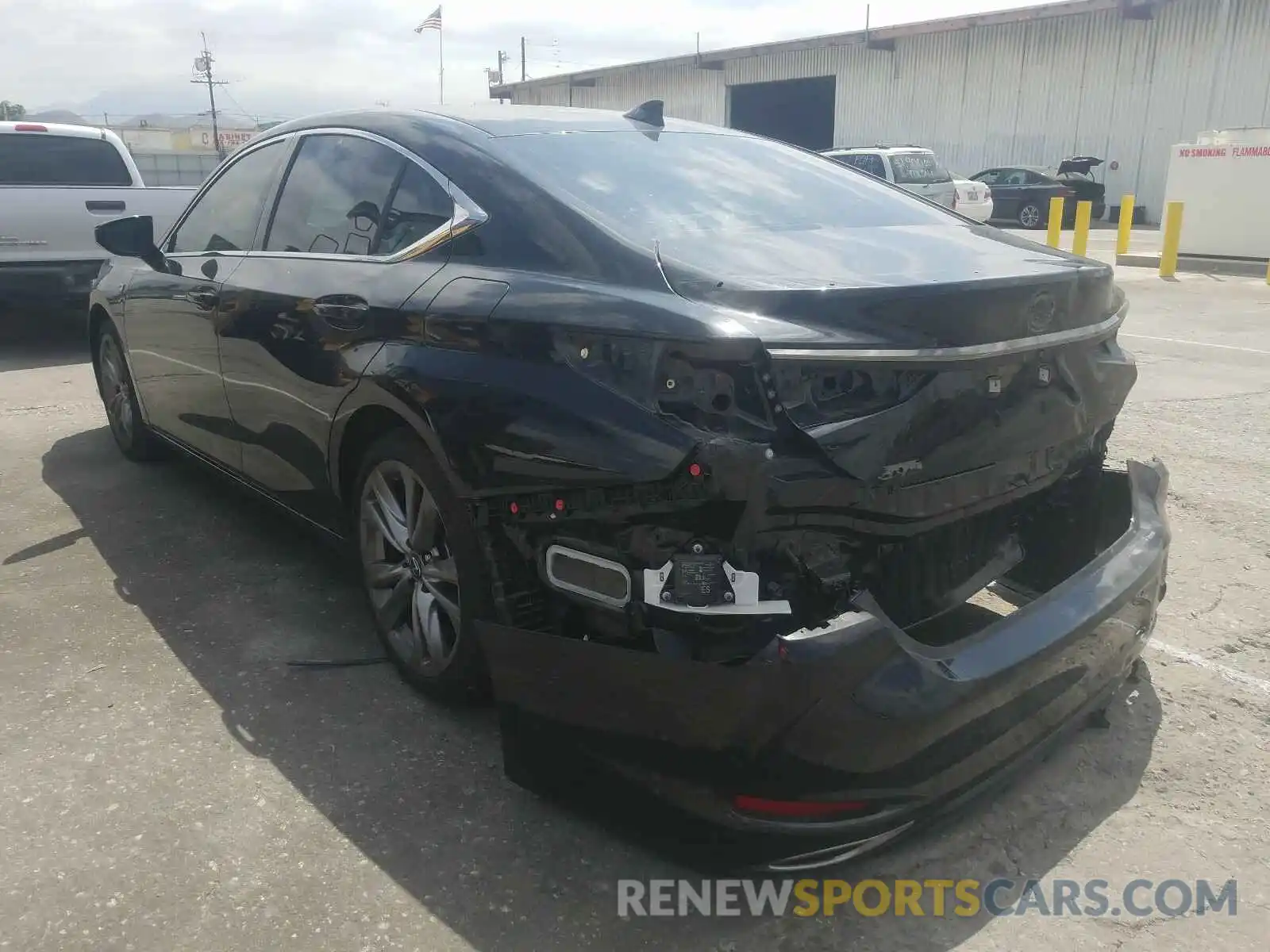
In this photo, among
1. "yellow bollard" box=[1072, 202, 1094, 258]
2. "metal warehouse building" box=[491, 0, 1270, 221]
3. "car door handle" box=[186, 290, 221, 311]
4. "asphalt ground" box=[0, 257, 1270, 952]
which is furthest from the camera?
"metal warehouse building" box=[491, 0, 1270, 221]

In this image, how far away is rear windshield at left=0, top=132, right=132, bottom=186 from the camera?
9062mm

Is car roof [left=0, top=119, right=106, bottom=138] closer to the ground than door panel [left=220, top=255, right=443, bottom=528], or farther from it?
farther from it

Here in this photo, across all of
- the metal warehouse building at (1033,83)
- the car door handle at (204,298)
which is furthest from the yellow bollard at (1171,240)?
the car door handle at (204,298)

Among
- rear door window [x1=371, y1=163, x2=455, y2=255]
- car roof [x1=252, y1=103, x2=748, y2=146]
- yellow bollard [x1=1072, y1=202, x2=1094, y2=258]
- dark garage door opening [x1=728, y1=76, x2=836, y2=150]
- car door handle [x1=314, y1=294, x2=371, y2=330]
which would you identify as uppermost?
dark garage door opening [x1=728, y1=76, x2=836, y2=150]

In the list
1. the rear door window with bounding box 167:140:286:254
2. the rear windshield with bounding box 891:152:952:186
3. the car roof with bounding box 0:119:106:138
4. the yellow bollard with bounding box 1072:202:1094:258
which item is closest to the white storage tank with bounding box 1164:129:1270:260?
the yellow bollard with bounding box 1072:202:1094:258

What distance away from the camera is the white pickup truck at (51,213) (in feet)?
27.9

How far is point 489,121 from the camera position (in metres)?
3.17

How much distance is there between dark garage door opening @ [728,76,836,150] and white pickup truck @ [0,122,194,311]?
31498 mm

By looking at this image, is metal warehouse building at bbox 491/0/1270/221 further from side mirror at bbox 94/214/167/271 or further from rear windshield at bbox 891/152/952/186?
side mirror at bbox 94/214/167/271

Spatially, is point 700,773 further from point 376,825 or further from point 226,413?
point 226,413

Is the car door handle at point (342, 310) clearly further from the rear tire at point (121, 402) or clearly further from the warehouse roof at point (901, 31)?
the warehouse roof at point (901, 31)

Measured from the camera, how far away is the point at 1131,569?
102 inches

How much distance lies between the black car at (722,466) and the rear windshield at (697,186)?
0.05ft

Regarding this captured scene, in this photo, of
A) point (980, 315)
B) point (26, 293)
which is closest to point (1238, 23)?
point (26, 293)
